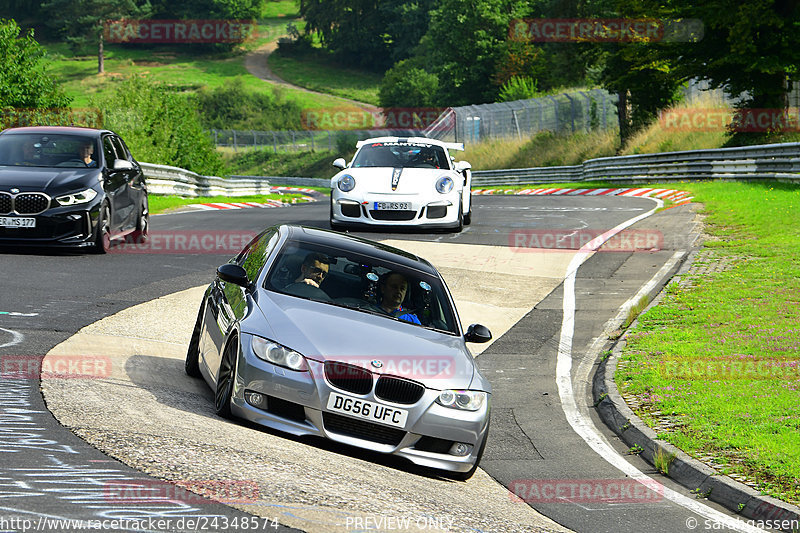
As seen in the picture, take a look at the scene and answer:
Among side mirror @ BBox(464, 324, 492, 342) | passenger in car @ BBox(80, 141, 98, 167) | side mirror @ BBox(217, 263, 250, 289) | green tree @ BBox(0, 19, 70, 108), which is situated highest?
green tree @ BBox(0, 19, 70, 108)

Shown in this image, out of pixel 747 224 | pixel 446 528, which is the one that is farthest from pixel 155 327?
pixel 747 224

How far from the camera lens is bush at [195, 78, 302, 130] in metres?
114

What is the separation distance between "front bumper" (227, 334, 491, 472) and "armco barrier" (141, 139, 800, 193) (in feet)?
70.5

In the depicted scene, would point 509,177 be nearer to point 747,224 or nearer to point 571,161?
point 571,161

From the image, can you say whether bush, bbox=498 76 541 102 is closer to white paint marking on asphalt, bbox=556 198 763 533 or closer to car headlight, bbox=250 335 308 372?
white paint marking on asphalt, bbox=556 198 763 533

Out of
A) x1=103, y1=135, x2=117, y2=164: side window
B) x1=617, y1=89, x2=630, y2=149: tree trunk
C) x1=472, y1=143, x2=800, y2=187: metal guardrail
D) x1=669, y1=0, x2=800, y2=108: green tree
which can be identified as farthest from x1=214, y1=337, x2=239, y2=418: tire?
x1=617, y1=89, x2=630, y2=149: tree trunk

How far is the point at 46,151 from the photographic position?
14.8 m

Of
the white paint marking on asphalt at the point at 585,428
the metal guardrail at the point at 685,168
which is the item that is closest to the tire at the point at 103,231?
the white paint marking on asphalt at the point at 585,428

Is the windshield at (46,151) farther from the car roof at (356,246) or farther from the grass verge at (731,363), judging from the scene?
the grass verge at (731,363)

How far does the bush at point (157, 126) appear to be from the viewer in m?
42.2

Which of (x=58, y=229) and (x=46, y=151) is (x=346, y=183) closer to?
(x=46, y=151)

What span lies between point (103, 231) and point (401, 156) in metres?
6.32

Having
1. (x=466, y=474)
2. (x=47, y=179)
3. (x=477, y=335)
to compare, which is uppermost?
(x=47, y=179)

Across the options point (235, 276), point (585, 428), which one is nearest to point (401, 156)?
point (585, 428)
